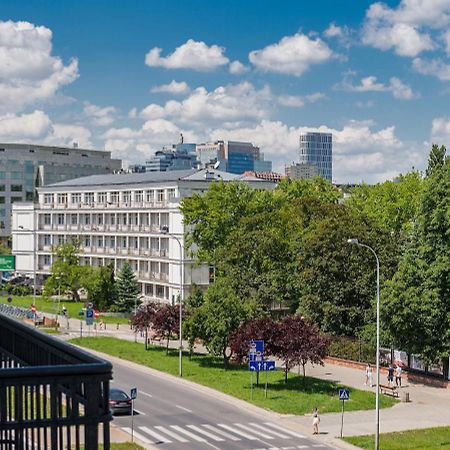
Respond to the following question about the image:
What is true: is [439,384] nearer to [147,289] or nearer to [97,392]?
[97,392]

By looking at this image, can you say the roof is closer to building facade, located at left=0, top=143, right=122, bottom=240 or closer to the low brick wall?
the low brick wall

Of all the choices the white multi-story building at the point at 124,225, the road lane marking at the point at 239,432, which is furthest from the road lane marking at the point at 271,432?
the white multi-story building at the point at 124,225

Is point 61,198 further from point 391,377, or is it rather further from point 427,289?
point 391,377

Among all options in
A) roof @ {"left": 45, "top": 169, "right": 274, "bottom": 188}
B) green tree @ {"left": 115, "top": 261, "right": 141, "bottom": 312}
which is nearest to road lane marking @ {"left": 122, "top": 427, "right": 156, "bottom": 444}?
green tree @ {"left": 115, "top": 261, "right": 141, "bottom": 312}

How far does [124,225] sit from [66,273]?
10.1 metres

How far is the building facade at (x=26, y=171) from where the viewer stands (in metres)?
144

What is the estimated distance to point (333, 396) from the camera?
44.4 metres

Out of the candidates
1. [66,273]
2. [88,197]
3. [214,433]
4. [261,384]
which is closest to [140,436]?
[214,433]

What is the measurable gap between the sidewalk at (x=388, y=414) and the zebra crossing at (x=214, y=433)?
1.47 meters

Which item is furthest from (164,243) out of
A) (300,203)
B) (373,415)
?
(373,415)

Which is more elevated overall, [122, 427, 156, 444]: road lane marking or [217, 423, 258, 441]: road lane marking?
[217, 423, 258, 441]: road lane marking

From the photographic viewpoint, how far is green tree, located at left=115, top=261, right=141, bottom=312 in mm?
81062

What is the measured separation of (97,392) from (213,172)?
8301 cm

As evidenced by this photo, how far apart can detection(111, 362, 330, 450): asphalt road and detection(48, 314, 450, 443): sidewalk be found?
1575mm
